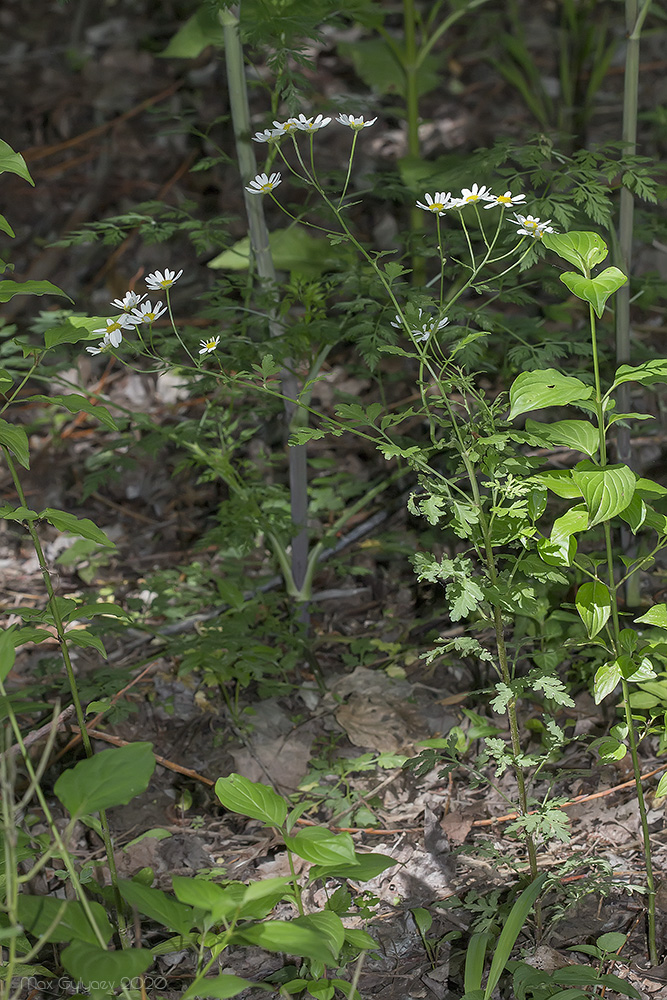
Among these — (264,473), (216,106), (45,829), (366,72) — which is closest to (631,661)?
(45,829)

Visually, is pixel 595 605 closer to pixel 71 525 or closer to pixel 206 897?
pixel 206 897

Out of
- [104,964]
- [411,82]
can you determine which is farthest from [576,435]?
[411,82]

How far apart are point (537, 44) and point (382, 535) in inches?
128

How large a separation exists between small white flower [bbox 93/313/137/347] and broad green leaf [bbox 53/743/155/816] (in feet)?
2.10

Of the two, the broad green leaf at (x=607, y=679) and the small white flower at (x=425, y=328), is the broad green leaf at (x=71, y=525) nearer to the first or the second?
the small white flower at (x=425, y=328)

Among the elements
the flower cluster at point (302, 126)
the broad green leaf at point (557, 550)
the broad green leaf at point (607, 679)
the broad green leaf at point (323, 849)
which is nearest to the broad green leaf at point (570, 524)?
the broad green leaf at point (557, 550)

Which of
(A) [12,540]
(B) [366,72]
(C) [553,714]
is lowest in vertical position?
(A) [12,540]

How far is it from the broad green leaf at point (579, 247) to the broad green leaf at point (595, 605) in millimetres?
497

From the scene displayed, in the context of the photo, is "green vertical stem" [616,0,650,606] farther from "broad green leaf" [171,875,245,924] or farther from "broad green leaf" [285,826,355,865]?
"broad green leaf" [171,875,245,924]

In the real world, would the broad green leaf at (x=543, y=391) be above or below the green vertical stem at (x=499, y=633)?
above

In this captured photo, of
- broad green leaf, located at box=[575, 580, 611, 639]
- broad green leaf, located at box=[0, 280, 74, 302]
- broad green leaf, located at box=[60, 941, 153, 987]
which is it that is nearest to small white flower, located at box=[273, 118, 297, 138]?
broad green leaf, located at box=[0, 280, 74, 302]

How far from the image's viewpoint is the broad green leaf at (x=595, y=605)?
135 cm

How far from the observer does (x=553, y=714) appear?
6.30ft

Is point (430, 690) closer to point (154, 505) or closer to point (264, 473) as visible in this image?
point (264, 473)
